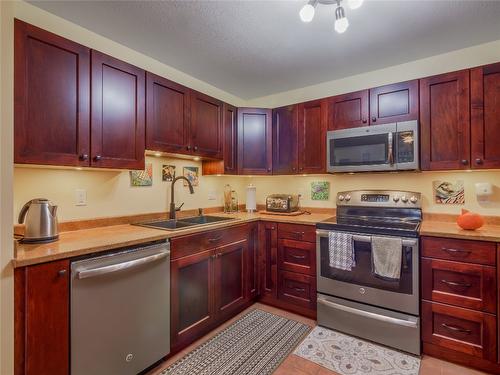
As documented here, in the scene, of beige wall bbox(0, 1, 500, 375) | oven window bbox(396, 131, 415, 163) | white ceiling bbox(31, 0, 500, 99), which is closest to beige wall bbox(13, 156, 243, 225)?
beige wall bbox(0, 1, 500, 375)

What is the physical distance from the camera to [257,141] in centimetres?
302

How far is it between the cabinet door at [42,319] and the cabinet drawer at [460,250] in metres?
2.26

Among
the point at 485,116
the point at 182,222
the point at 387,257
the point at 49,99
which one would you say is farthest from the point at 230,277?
the point at 485,116

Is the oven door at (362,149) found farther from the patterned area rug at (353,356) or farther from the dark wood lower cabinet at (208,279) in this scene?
the patterned area rug at (353,356)

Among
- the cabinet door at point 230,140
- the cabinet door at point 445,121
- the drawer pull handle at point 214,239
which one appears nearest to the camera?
the cabinet door at point 445,121

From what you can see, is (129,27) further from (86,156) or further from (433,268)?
(433,268)

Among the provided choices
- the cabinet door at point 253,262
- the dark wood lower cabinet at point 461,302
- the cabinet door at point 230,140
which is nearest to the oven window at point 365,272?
the dark wood lower cabinet at point 461,302

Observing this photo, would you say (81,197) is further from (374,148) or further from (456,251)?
(456,251)

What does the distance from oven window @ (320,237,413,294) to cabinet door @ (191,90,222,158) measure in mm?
1348

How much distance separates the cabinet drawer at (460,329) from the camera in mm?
1722

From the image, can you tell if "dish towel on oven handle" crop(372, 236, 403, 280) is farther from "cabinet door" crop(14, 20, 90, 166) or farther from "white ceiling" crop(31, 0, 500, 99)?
"cabinet door" crop(14, 20, 90, 166)

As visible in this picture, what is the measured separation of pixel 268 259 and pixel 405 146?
5.23ft

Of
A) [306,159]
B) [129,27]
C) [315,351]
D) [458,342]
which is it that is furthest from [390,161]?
[129,27]

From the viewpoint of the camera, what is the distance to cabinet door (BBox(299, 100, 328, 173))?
268 centimetres
